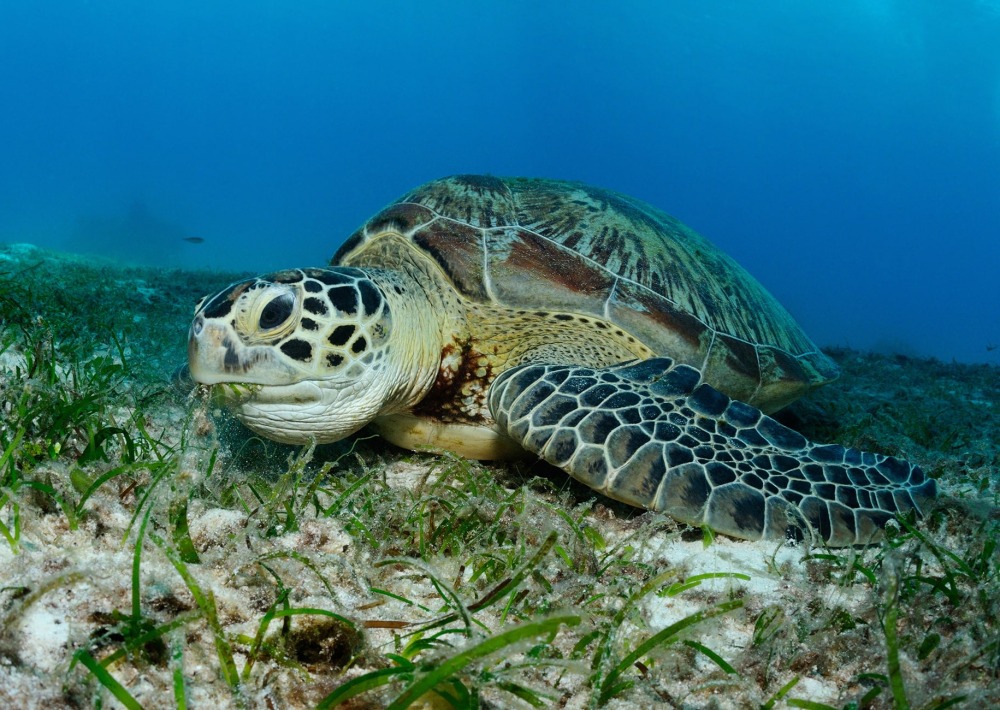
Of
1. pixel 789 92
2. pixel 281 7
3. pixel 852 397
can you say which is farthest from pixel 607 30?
pixel 852 397

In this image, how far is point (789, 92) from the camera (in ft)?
306

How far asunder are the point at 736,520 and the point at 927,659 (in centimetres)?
65

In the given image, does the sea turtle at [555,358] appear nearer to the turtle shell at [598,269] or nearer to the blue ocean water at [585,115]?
the turtle shell at [598,269]

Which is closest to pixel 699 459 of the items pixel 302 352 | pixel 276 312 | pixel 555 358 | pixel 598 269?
pixel 555 358

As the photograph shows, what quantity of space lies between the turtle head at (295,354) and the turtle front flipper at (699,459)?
1.91ft

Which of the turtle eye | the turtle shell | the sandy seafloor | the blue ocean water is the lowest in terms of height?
the sandy seafloor

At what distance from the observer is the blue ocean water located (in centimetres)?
7975

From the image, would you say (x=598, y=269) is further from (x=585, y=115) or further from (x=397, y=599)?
(x=585, y=115)

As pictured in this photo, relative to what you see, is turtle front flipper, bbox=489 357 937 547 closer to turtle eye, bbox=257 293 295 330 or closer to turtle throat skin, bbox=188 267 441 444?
turtle throat skin, bbox=188 267 441 444

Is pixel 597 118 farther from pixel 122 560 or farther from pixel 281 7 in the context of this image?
pixel 122 560

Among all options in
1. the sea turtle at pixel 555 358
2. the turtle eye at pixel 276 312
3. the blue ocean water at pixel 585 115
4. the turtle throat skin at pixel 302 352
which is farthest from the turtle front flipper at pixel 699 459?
the blue ocean water at pixel 585 115

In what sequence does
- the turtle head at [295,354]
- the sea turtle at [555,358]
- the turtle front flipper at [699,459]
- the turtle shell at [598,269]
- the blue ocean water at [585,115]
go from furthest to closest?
the blue ocean water at [585,115] < the turtle shell at [598,269] < the turtle head at [295,354] < the sea turtle at [555,358] < the turtle front flipper at [699,459]

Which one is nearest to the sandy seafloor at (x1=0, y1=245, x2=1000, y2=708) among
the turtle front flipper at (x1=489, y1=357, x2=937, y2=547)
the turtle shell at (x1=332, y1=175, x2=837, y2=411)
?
the turtle front flipper at (x1=489, y1=357, x2=937, y2=547)

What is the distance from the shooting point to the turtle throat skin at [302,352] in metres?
1.96
